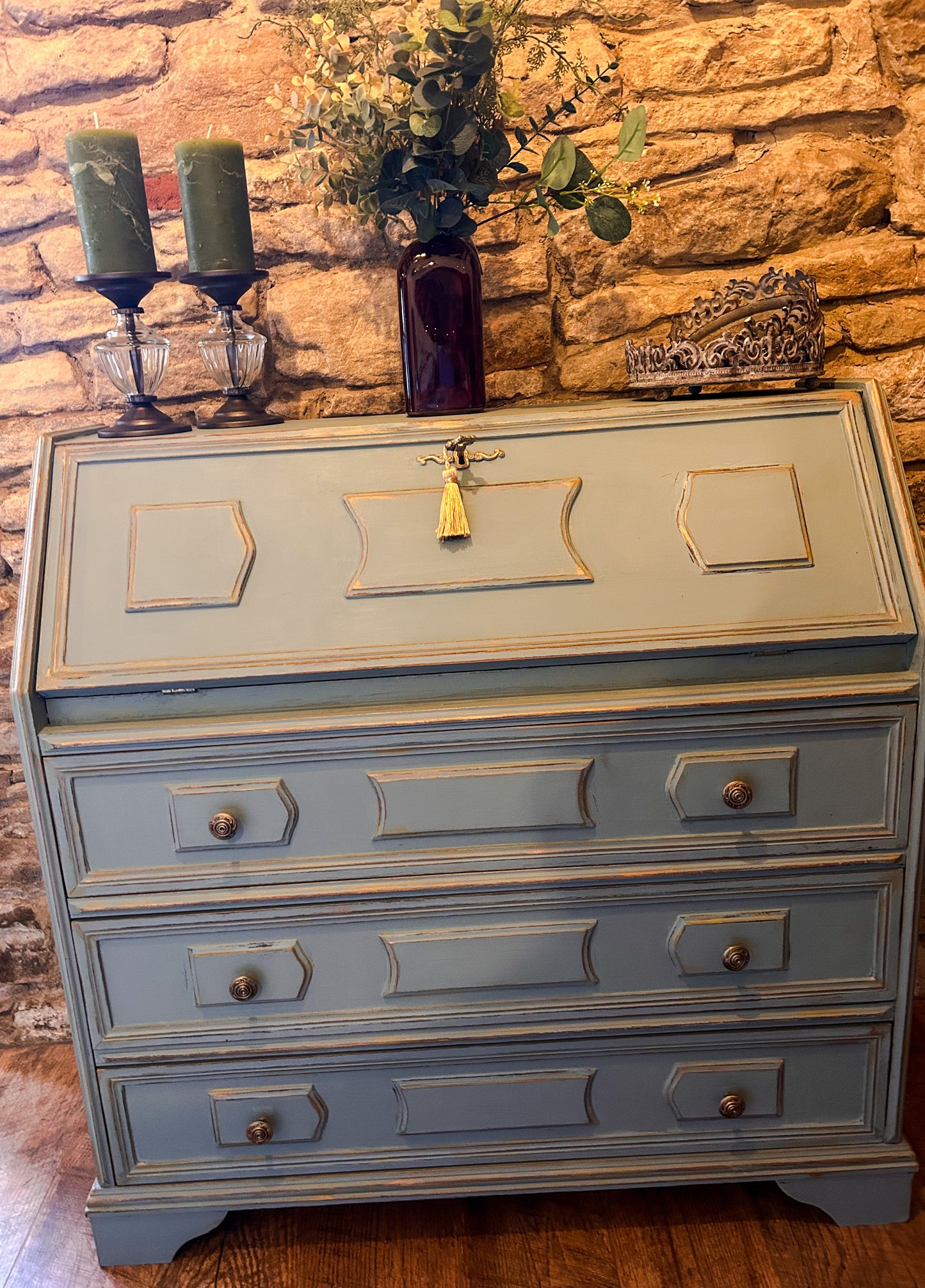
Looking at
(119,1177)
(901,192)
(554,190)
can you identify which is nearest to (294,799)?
(119,1177)

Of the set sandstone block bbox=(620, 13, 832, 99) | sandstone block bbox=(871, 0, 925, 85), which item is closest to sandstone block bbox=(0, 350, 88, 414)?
sandstone block bbox=(620, 13, 832, 99)

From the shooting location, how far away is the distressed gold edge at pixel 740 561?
138 centimetres

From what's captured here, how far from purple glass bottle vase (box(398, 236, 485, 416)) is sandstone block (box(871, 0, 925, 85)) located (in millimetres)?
997

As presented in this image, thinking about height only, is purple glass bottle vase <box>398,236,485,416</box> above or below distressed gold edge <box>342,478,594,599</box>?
above

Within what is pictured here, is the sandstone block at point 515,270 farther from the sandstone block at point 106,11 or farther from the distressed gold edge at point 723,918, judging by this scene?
the distressed gold edge at point 723,918

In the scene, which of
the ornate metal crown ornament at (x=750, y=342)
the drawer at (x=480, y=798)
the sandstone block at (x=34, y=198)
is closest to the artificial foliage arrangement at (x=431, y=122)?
the ornate metal crown ornament at (x=750, y=342)

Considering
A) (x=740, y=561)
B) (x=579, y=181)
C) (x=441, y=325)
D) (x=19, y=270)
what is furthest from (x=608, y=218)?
(x=19, y=270)

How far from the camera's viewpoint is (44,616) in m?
1.38

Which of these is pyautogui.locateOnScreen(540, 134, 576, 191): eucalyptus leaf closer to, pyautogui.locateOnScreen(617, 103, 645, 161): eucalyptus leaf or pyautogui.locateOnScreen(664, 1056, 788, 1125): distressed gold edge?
pyautogui.locateOnScreen(617, 103, 645, 161): eucalyptus leaf

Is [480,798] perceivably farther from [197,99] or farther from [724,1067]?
[197,99]

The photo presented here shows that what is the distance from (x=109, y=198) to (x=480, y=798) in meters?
1.15

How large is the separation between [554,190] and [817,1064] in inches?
59.7

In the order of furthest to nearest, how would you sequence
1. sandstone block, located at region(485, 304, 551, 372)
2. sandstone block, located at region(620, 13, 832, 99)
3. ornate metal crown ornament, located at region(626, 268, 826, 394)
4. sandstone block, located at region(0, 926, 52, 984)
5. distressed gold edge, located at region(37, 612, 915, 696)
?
sandstone block, located at region(0, 926, 52, 984), sandstone block, located at region(485, 304, 551, 372), sandstone block, located at region(620, 13, 832, 99), ornate metal crown ornament, located at region(626, 268, 826, 394), distressed gold edge, located at region(37, 612, 915, 696)

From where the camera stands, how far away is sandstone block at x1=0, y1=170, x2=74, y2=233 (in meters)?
1.89
